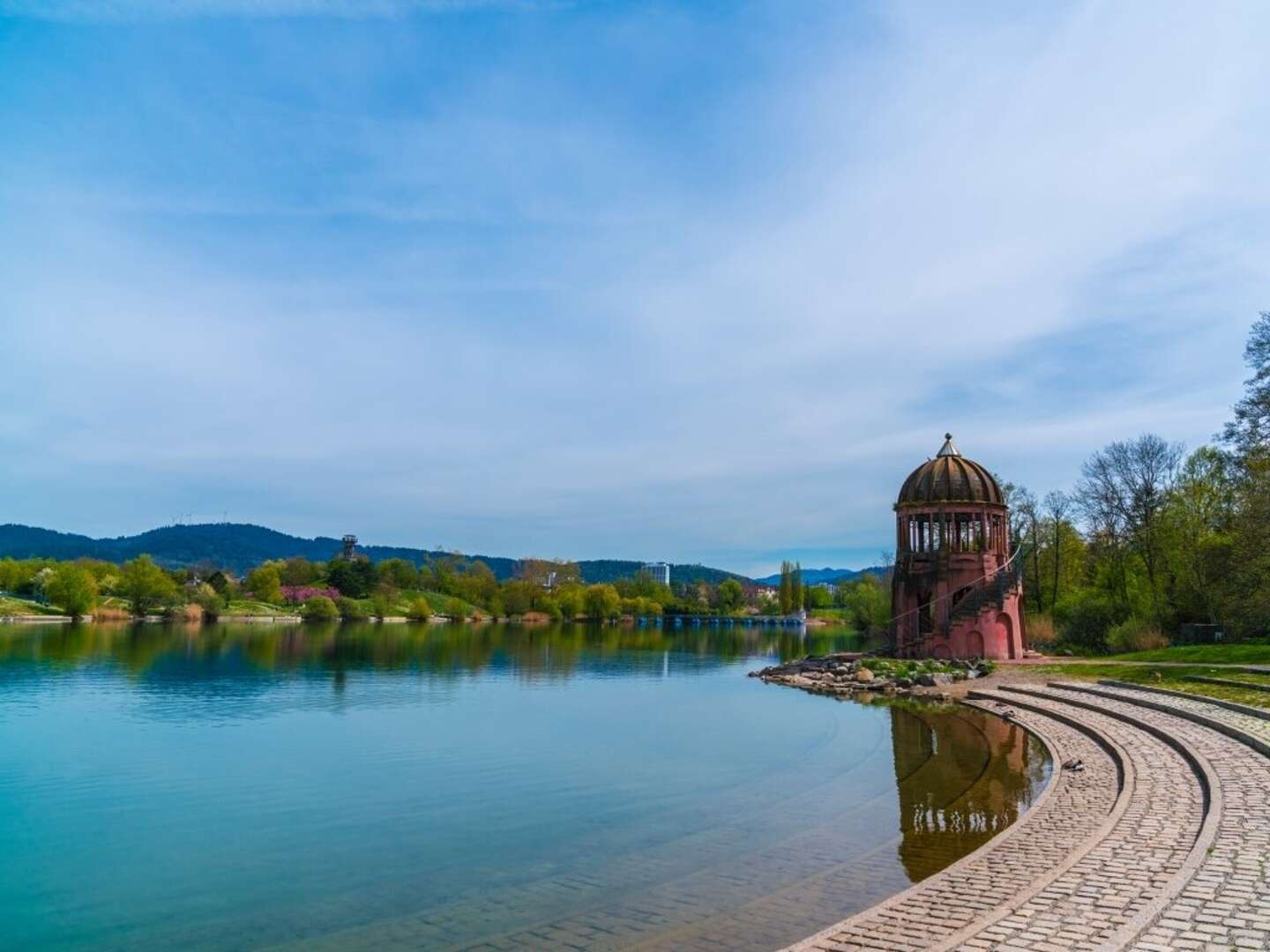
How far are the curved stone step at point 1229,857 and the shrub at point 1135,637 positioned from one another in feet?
78.8

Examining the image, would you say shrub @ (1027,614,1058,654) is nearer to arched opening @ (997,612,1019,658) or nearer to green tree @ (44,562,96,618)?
arched opening @ (997,612,1019,658)

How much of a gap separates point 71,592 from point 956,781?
10627cm

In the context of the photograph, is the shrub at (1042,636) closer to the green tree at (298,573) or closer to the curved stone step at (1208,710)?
the curved stone step at (1208,710)

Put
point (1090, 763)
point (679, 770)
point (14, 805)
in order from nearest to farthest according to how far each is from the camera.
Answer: point (14, 805)
point (1090, 763)
point (679, 770)

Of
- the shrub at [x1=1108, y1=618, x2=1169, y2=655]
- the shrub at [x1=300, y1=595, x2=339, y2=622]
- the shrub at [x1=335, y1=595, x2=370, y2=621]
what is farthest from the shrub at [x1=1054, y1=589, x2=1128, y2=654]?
the shrub at [x1=335, y1=595, x2=370, y2=621]

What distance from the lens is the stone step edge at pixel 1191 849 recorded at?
815 centimetres

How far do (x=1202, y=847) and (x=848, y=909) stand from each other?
14.3 feet

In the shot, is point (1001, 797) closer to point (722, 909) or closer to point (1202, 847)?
point (1202, 847)

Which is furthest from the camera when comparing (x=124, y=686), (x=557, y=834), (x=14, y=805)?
(x=124, y=686)

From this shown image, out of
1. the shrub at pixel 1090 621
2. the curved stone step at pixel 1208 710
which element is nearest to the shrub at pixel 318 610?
the shrub at pixel 1090 621

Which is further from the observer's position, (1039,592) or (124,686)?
(1039,592)

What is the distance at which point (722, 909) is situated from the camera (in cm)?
1185

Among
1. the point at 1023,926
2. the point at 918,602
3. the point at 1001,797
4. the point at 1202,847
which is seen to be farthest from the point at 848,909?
the point at 918,602

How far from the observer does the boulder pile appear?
1549 inches
